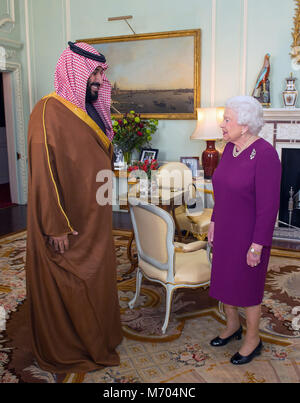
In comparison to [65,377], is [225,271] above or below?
above

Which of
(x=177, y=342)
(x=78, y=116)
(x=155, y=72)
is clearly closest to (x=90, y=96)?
(x=78, y=116)

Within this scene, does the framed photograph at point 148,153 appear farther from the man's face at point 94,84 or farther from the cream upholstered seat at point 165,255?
the man's face at point 94,84

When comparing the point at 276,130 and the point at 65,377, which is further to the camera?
the point at 276,130

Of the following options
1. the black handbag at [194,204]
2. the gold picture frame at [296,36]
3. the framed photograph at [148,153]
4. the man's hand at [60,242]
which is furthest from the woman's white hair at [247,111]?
the framed photograph at [148,153]

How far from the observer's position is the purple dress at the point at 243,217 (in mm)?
2199

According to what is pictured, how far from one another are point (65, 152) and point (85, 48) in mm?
628

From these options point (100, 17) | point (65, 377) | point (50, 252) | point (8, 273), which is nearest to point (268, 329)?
point (65, 377)

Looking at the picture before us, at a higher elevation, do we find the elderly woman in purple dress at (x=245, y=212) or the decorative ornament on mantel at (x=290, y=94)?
the decorative ornament on mantel at (x=290, y=94)

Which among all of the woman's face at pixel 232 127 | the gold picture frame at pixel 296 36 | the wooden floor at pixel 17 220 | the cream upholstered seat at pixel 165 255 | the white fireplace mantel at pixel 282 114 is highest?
the gold picture frame at pixel 296 36

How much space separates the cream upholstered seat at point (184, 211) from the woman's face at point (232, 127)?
2082mm

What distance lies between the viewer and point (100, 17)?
251 inches

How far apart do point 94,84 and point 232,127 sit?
0.87m

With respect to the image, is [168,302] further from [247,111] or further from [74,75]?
[74,75]

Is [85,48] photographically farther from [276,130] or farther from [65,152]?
[276,130]
